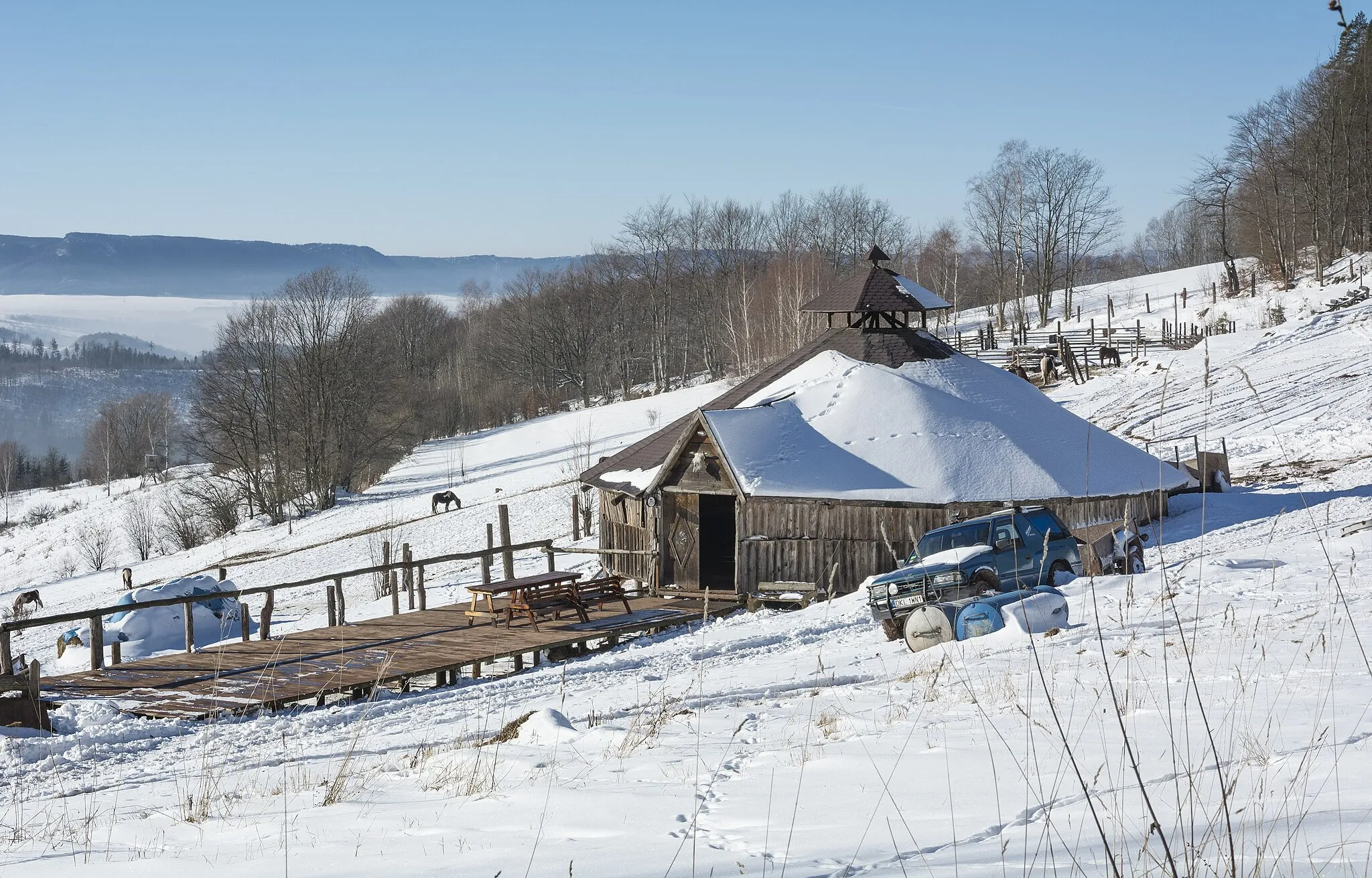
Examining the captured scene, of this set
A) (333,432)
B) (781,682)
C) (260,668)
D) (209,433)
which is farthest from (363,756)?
(209,433)

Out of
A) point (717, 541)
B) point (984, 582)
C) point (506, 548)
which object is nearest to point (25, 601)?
point (506, 548)

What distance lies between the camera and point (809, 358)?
2603 cm

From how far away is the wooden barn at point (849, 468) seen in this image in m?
21.0

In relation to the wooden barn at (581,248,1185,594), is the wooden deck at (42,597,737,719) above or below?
below

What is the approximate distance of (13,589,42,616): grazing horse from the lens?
31.7m

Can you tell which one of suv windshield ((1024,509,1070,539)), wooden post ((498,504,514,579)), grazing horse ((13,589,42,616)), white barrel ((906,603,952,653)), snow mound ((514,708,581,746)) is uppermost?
snow mound ((514,708,581,746))

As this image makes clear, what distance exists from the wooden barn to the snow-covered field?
636cm

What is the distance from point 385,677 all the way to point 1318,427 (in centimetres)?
2355

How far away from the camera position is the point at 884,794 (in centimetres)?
448

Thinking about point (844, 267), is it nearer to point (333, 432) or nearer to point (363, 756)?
point (333, 432)

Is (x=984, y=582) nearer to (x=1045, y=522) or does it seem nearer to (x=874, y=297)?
(x=1045, y=522)

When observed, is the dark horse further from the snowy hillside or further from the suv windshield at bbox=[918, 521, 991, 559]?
the snowy hillside

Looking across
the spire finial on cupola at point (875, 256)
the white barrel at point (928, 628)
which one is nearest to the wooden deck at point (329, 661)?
the white barrel at point (928, 628)

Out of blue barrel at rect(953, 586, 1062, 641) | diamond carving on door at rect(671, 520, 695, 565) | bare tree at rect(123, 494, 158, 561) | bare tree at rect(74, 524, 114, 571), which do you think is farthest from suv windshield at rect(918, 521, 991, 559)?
bare tree at rect(74, 524, 114, 571)
